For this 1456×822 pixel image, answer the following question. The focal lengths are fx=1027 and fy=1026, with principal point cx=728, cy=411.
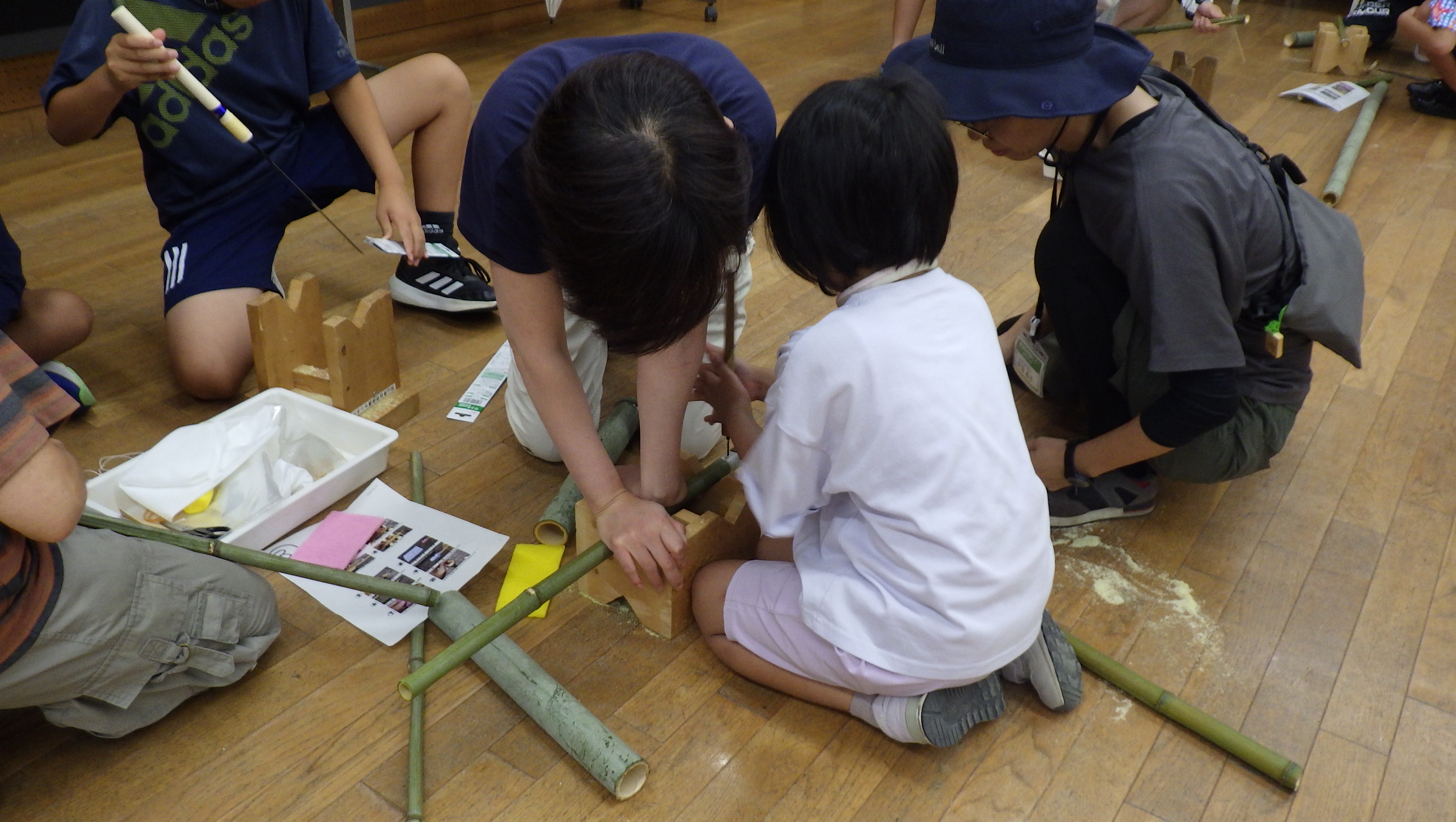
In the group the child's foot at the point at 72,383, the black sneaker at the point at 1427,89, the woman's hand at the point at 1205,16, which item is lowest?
the black sneaker at the point at 1427,89

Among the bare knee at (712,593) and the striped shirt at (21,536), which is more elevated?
the striped shirt at (21,536)

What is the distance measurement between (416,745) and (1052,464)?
39.0 inches

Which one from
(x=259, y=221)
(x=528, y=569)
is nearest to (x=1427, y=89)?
(x=528, y=569)

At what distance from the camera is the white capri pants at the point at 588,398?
163 centimetres

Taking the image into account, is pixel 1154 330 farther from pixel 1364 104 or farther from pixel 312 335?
pixel 1364 104

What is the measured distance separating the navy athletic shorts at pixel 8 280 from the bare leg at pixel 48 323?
0.8 inches

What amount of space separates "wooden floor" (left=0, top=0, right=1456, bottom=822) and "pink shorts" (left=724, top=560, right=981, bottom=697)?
0.08 m

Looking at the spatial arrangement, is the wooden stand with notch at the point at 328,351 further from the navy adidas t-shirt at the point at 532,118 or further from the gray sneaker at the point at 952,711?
the gray sneaker at the point at 952,711

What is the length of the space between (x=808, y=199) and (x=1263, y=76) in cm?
339

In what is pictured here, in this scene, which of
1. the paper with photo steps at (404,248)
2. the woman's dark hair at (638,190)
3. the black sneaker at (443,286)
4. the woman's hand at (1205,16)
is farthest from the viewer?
the woman's hand at (1205,16)

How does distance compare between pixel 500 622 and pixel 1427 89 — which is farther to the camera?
pixel 1427 89

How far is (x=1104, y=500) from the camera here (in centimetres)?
160

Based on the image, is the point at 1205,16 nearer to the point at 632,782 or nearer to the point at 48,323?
the point at 632,782

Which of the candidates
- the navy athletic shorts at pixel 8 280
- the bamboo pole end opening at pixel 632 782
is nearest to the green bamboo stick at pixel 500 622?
the bamboo pole end opening at pixel 632 782
